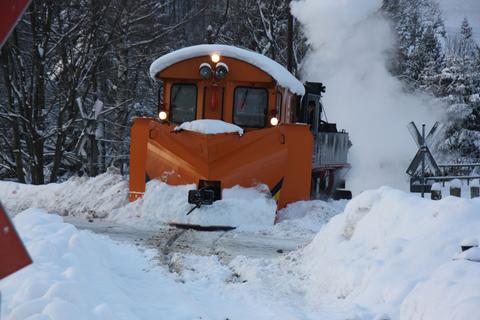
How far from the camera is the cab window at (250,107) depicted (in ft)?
38.4

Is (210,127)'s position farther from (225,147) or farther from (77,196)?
(77,196)

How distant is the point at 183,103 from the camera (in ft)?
39.5

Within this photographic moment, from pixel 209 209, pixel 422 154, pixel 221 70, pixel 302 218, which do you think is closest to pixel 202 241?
pixel 209 209

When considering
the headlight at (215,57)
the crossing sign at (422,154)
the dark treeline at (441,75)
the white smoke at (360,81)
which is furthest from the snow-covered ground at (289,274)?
the dark treeline at (441,75)

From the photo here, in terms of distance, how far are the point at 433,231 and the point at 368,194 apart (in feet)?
6.08

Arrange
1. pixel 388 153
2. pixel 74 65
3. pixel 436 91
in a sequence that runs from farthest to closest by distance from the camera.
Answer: pixel 436 91 < pixel 388 153 < pixel 74 65

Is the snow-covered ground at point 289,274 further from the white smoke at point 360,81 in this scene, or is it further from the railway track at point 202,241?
the white smoke at point 360,81

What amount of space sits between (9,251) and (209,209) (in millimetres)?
7838

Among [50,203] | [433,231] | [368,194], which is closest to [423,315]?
[433,231]

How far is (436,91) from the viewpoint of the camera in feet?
124

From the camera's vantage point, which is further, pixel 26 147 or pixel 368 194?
pixel 26 147

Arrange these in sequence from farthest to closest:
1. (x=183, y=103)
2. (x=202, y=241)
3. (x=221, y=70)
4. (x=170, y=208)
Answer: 1. (x=183, y=103)
2. (x=221, y=70)
3. (x=170, y=208)
4. (x=202, y=241)

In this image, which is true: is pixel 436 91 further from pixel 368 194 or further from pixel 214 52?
pixel 368 194

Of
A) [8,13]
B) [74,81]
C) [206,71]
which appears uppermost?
[74,81]
